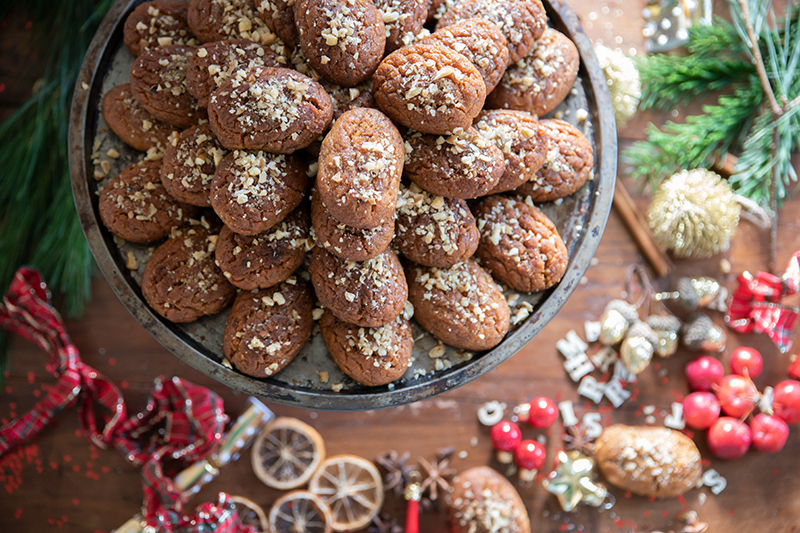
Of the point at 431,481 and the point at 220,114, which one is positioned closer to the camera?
the point at 220,114

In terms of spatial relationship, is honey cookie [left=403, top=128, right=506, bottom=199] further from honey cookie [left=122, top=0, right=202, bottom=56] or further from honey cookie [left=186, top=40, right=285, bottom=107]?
honey cookie [left=122, top=0, right=202, bottom=56]

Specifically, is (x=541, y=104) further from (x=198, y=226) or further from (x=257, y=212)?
(x=198, y=226)

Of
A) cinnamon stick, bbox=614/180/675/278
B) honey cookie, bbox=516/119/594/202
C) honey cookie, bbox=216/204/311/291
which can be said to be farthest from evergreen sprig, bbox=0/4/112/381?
cinnamon stick, bbox=614/180/675/278

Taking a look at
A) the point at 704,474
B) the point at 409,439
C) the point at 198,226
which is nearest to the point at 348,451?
the point at 409,439

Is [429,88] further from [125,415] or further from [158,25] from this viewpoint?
[125,415]

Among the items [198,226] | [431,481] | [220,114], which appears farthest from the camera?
[431,481]
